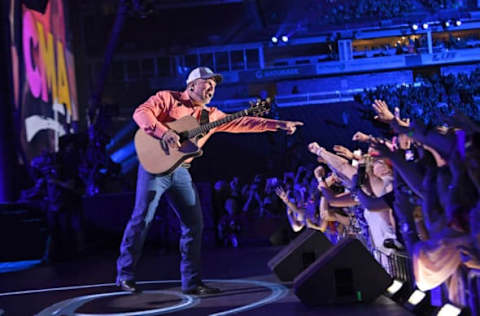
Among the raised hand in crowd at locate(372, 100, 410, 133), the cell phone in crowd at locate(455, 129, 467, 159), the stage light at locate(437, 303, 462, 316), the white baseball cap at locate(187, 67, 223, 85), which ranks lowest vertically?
the stage light at locate(437, 303, 462, 316)

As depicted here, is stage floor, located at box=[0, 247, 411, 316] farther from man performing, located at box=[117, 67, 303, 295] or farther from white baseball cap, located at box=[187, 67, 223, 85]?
white baseball cap, located at box=[187, 67, 223, 85]

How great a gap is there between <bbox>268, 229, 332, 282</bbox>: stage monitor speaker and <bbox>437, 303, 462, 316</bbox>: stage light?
169 cm

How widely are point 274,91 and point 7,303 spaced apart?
20882mm

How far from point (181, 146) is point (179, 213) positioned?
498 mm

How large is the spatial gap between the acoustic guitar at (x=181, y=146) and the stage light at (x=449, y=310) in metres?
1.80

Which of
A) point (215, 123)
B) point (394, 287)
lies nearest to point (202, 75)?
point (215, 123)

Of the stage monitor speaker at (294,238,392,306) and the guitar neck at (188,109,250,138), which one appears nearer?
the stage monitor speaker at (294,238,392,306)

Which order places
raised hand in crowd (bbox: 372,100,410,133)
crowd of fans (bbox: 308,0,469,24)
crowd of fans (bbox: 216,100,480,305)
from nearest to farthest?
crowd of fans (bbox: 216,100,480,305)
raised hand in crowd (bbox: 372,100,410,133)
crowd of fans (bbox: 308,0,469,24)

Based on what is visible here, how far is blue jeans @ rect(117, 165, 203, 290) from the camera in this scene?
4355mm

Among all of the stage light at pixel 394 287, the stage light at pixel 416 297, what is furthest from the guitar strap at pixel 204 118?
the stage light at pixel 416 297

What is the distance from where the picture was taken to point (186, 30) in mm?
23219

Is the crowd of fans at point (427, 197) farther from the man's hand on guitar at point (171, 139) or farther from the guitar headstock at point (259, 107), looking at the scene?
the man's hand on guitar at point (171, 139)

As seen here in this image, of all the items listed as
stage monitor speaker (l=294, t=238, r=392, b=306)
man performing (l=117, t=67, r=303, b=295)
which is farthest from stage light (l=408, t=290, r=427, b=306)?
man performing (l=117, t=67, r=303, b=295)

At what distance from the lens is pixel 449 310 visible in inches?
113
